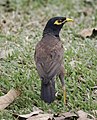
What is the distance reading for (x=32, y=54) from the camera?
310 inches

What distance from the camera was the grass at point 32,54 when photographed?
6.45 meters

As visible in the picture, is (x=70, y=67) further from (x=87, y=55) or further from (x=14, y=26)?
(x=14, y=26)

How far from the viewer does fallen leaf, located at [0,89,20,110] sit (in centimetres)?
621

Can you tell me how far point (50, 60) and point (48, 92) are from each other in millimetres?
495

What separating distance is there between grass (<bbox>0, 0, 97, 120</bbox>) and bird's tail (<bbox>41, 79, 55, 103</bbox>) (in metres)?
0.31

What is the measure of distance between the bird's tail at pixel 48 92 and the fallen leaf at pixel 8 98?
51 centimetres

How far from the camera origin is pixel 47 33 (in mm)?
6938

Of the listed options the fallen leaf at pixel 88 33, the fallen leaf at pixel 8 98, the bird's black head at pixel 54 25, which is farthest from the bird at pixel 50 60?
the fallen leaf at pixel 88 33

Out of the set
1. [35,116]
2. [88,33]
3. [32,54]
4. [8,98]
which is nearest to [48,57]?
[8,98]

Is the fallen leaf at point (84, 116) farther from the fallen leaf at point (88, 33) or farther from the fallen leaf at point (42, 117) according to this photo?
the fallen leaf at point (88, 33)

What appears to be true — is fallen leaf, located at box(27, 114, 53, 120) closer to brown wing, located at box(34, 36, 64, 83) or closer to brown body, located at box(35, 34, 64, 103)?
brown body, located at box(35, 34, 64, 103)

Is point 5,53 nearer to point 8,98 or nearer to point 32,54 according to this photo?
point 32,54

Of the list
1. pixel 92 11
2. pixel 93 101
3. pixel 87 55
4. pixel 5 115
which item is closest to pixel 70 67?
pixel 87 55

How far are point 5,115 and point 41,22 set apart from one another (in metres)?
3.50
